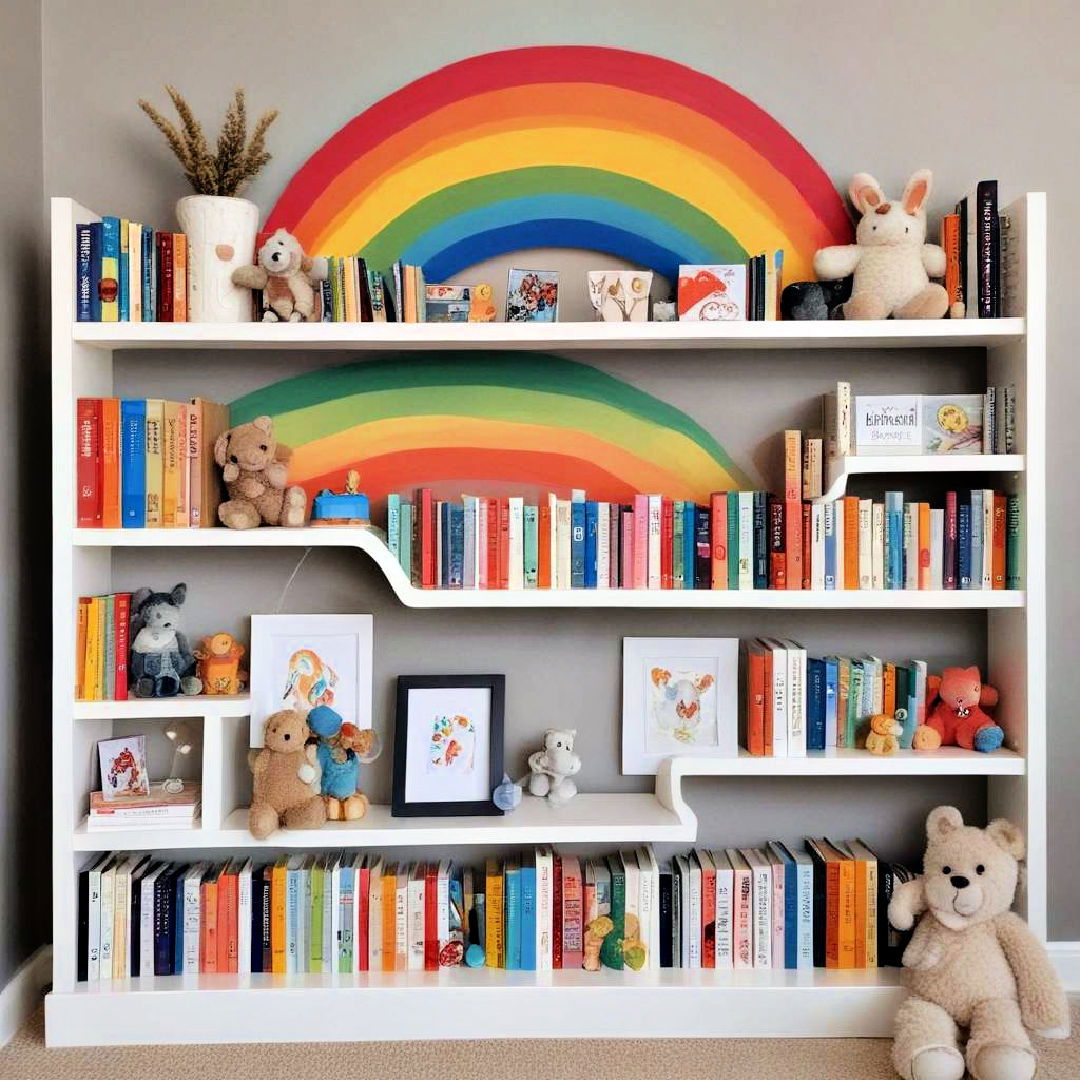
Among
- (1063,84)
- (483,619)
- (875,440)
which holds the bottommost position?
(483,619)

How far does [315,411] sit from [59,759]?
81 centimetres

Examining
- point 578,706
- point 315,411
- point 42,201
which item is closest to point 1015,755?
point 578,706

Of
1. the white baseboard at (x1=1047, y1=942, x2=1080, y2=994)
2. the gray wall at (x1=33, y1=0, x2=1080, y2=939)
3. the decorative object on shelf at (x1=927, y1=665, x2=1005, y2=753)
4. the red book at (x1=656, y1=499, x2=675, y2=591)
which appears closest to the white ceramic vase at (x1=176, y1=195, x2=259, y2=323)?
the gray wall at (x1=33, y1=0, x2=1080, y2=939)

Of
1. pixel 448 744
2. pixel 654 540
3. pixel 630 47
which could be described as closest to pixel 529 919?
pixel 448 744

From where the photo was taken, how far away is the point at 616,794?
7.06 ft

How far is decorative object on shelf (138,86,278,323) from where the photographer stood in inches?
77.2

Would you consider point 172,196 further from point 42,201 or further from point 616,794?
point 616,794

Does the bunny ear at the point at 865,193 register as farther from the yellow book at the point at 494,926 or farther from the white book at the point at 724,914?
the yellow book at the point at 494,926

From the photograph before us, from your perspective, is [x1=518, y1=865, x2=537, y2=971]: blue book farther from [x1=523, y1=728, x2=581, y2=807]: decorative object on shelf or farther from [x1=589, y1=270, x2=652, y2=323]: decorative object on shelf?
[x1=589, y1=270, x2=652, y2=323]: decorative object on shelf

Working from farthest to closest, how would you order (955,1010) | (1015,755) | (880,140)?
1. (880,140)
2. (1015,755)
3. (955,1010)

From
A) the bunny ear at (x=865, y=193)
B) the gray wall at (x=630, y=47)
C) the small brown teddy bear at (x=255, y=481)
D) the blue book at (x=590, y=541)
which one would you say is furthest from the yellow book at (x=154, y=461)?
the bunny ear at (x=865, y=193)

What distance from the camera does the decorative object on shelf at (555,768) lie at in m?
2.06

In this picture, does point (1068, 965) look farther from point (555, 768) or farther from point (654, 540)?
point (654, 540)

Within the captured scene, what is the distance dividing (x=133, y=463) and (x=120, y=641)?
337mm
